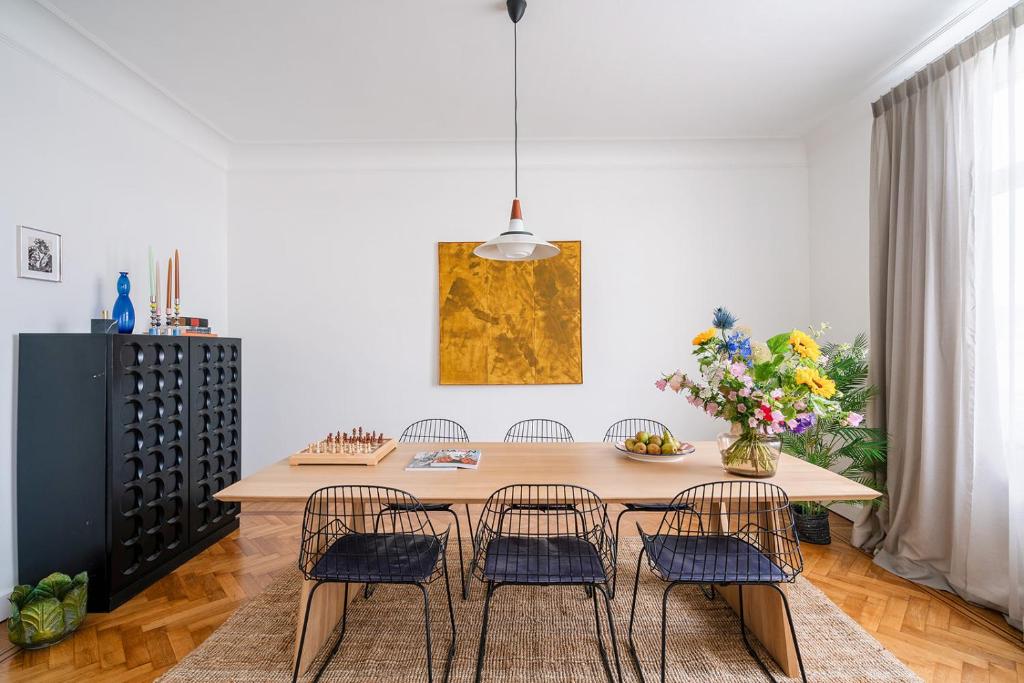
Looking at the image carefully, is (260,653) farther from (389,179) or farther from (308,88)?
(389,179)

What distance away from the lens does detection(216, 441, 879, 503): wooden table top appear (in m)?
2.02

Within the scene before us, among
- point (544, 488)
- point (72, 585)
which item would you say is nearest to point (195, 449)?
point (72, 585)

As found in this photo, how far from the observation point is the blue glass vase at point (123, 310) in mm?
2785

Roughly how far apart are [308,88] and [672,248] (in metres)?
3.09

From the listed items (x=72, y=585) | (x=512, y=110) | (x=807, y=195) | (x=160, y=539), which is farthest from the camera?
(x=807, y=195)

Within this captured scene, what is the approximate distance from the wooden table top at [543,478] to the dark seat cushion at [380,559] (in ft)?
0.85

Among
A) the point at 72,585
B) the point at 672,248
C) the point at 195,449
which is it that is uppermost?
the point at 672,248

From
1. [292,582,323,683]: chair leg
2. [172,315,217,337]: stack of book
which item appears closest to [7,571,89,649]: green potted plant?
[292,582,323,683]: chair leg

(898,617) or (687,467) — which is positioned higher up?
(687,467)

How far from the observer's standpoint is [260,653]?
7.13ft

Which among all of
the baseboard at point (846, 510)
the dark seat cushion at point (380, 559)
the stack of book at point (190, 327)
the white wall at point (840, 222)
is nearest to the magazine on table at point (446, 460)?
the dark seat cushion at point (380, 559)

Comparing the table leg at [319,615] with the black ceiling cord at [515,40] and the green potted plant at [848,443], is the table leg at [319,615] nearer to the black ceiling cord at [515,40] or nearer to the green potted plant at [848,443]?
the black ceiling cord at [515,40]

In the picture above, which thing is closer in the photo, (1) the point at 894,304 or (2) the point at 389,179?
(1) the point at 894,304

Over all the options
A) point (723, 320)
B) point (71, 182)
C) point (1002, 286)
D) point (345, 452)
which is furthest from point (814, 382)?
point (71, 182)
